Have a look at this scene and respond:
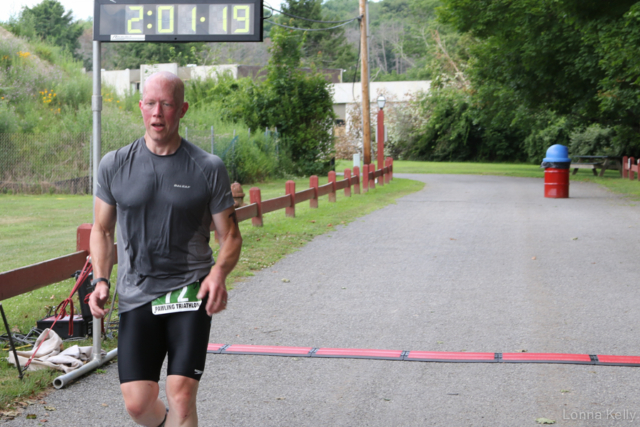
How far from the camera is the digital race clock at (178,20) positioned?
568 cm

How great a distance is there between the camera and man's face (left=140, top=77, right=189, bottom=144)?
3.23 meters

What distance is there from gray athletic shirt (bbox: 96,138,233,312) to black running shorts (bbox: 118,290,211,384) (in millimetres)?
91

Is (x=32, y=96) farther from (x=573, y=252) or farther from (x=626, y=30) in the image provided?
(x=573, y=252)

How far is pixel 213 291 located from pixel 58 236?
10.1m

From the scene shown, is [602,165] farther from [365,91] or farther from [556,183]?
[556,183]

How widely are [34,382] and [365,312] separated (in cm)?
329

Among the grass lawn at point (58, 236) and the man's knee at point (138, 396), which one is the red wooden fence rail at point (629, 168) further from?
the man's knee at point (138, 396)

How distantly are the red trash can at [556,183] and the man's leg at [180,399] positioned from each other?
1864cm

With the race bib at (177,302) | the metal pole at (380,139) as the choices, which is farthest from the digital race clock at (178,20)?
the metal pole at (380,139)

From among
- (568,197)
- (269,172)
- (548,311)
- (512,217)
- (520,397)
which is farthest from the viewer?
(269,172)

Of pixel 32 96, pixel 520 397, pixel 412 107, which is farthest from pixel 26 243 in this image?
pixel 412 107

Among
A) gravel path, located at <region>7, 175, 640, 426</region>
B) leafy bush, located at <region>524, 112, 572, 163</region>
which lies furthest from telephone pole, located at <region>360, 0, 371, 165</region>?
leafy bush, located at <region>524, 112, 572, 163</region>

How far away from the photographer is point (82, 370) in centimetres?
503

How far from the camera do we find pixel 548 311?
7117 millimetres
